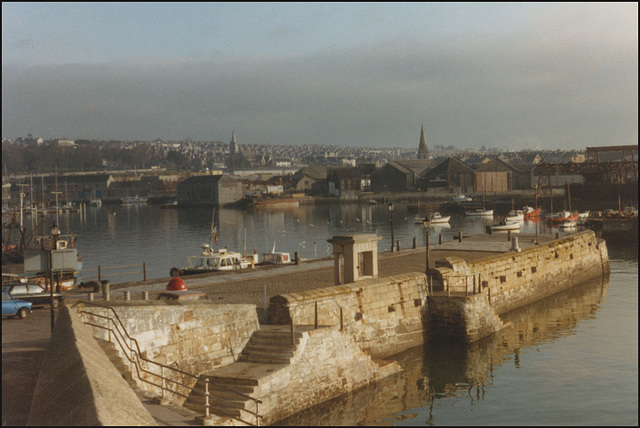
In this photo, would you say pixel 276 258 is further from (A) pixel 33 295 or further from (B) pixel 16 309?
(B) pixel 16 309

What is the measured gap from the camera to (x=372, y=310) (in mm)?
23578

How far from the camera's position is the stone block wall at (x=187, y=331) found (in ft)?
54.9

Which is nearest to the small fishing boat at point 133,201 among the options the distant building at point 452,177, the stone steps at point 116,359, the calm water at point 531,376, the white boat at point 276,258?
the distant building at point 452,177

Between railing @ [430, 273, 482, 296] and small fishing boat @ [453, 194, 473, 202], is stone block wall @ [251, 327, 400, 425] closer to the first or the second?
railing @ [430, 273, 482, 296]

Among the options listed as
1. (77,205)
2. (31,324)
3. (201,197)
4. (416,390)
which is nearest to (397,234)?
(416,390)

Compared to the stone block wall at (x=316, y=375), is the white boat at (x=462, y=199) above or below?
above

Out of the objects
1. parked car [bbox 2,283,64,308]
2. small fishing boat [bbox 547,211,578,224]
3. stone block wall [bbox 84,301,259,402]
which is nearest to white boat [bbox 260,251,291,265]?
parked car [bbox 2,283,64,308]

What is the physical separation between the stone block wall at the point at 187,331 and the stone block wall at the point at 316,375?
6.13 ft

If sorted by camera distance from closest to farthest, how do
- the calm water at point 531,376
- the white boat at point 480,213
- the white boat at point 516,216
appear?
the calm water at point 531,376
the white boat at point 516,216
the white boat at point 480,213

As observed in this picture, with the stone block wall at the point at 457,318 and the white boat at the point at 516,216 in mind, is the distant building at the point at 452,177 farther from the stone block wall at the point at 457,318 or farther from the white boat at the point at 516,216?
the stone block wall at the point at 457,318

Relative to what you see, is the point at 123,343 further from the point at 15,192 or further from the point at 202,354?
the point at 15,192

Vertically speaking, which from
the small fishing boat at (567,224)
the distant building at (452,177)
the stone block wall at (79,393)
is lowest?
the small fishing boat at (567,224)

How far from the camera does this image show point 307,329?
64.2 feet

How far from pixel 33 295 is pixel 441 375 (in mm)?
13958
